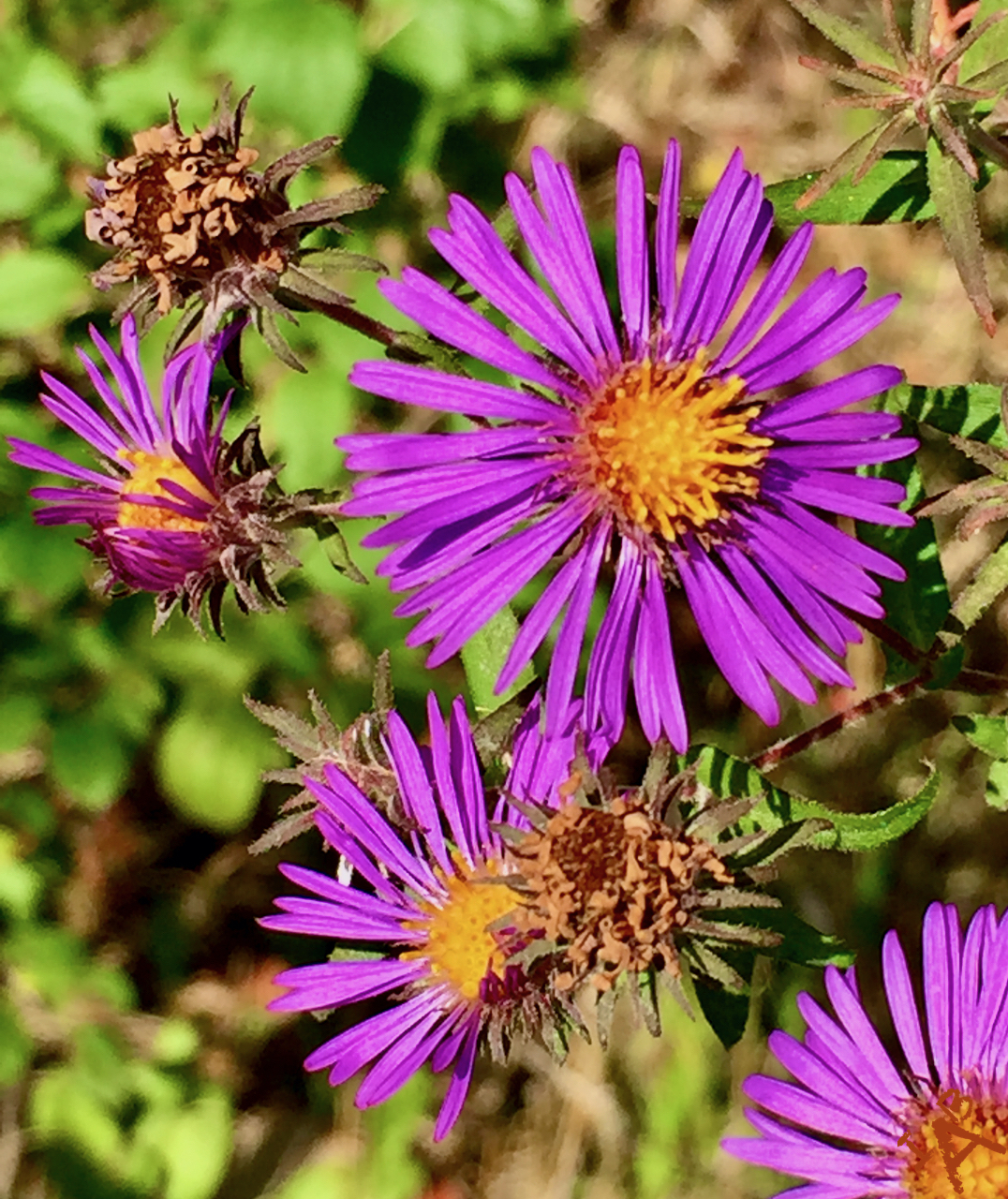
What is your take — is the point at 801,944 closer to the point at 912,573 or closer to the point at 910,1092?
the point at 910,1092

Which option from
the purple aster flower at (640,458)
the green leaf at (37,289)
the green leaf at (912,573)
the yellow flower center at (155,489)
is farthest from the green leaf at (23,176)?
the green leaf at (912,573)

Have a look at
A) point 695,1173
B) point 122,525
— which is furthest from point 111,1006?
point 122,525

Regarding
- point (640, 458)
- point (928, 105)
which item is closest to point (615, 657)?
point (640, 458)

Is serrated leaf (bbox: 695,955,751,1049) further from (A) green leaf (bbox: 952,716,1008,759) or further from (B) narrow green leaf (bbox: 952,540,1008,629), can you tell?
(B) narrow green leaf (bbox: 952,540,1008,629)

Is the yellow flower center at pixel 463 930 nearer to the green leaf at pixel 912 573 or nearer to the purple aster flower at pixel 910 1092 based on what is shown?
the purple aster flower at pixel 910 1092

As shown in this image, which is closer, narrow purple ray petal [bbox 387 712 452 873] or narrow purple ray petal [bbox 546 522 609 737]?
narrow purple ray petal [bbox 546 522 609 737]

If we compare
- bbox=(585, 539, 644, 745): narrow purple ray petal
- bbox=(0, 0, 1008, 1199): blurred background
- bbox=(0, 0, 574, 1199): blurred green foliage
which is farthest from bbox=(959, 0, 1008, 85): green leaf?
bbox=(0, 0, 574, 1199): blurred green foliage
